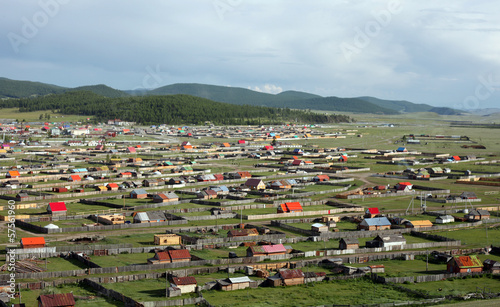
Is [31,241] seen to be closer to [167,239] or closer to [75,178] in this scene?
[167,239]

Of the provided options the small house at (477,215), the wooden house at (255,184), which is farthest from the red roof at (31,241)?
the small house at (477,215)

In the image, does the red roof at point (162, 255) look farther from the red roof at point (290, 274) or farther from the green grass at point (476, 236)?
the green grass at point (476, 236)

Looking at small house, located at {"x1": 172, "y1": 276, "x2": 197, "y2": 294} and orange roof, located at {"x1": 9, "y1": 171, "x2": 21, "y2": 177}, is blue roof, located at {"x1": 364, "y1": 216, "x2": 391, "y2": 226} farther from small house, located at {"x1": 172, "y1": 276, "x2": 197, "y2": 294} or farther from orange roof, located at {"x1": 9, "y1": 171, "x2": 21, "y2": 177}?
orange roof, located at {"x1": 9, "y1": 171, "x2": 21, "y2": 177}

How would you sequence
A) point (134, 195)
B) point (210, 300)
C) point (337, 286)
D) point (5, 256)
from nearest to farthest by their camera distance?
point (210, 300) < point (337, 286) < point (5, 256) < point (134, 195)

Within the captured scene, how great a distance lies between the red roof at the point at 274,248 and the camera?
2967cm

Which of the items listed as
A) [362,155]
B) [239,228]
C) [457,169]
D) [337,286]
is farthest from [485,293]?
[362,155]

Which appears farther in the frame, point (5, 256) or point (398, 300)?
point (5, 256)

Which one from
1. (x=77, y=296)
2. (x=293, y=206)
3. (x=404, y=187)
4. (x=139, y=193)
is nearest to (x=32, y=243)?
(x=77, y=296)

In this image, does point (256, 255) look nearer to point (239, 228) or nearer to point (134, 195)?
point (239, 228)

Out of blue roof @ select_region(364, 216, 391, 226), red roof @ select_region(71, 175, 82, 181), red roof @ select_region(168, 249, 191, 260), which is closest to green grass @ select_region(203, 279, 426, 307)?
red roof @ select_region(168, 249, 191, 260)

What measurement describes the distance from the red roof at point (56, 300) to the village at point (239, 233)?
38 millimetres

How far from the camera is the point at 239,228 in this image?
37094 millimetres

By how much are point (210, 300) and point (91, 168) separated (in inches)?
1953

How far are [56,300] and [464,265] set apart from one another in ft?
61.8
